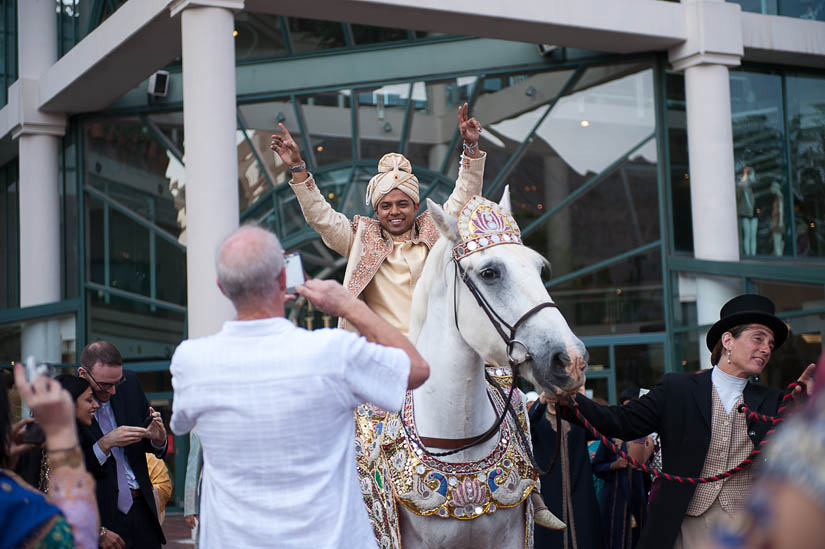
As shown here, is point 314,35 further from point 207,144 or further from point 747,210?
point 747,210

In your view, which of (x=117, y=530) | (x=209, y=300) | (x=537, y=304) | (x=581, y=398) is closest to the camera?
(x=537, y=304)

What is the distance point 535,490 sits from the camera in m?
4.70

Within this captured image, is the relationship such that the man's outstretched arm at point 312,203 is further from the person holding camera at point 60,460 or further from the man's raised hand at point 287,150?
the person holding camera at point 60,460

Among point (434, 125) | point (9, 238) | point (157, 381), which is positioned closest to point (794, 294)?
point (434, 125)

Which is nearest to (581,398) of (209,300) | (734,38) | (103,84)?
(209,300)

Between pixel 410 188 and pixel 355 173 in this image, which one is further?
pixel 355 173

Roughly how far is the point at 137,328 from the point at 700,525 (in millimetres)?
12741

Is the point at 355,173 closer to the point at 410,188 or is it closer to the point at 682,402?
the point at 410,188

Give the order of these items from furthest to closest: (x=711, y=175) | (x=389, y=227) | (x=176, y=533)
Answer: (x=711, y=175), (x=176, y=533), (x=389, y=227)

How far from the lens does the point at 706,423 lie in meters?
4.66

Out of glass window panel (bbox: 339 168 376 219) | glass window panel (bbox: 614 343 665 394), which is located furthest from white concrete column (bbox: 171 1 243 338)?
glass window panel (bbox: 614 343 665 394)

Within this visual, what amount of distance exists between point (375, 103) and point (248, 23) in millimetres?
2463

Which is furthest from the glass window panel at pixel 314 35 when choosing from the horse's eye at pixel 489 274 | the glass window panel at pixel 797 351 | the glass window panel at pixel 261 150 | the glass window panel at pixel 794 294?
the horse's eye at pixel 489 274

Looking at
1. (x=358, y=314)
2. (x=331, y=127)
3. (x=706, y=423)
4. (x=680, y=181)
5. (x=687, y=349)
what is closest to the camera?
(x=358, y=314)
